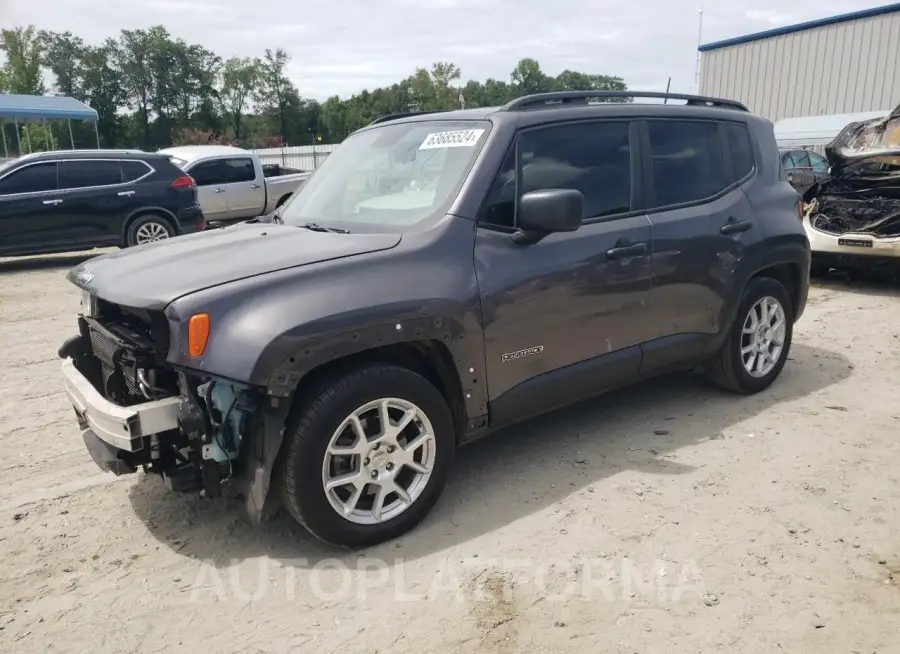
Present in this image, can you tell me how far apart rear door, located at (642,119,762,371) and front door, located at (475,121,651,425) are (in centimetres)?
15

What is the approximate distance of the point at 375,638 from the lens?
2660mm

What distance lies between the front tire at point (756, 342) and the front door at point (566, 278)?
1.02m

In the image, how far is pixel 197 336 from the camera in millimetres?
2836

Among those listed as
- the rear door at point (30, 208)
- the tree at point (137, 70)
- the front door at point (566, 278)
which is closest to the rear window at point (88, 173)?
the rear door at point (30, 208)

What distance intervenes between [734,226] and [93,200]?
32.3ft

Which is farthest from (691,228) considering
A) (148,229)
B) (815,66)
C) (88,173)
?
(815,66)

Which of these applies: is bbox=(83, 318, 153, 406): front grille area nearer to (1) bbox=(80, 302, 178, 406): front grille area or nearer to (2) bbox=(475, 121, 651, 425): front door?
(1) bbox=(80, 302, 178, 406): front grille area

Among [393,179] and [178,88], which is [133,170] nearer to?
[393,179]

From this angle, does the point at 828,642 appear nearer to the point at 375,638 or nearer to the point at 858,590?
the point at 858,590

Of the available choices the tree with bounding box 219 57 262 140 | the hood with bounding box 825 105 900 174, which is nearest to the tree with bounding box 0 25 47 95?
the tree with bounding box 219 57 262 140

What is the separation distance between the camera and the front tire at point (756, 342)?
488cm

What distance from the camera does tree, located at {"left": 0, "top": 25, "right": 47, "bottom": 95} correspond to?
5806cm

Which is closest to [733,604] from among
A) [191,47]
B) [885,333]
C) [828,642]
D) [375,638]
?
[828,642]

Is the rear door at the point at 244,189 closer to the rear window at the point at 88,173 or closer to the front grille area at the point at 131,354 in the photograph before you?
the rear window at the point at 88,173
